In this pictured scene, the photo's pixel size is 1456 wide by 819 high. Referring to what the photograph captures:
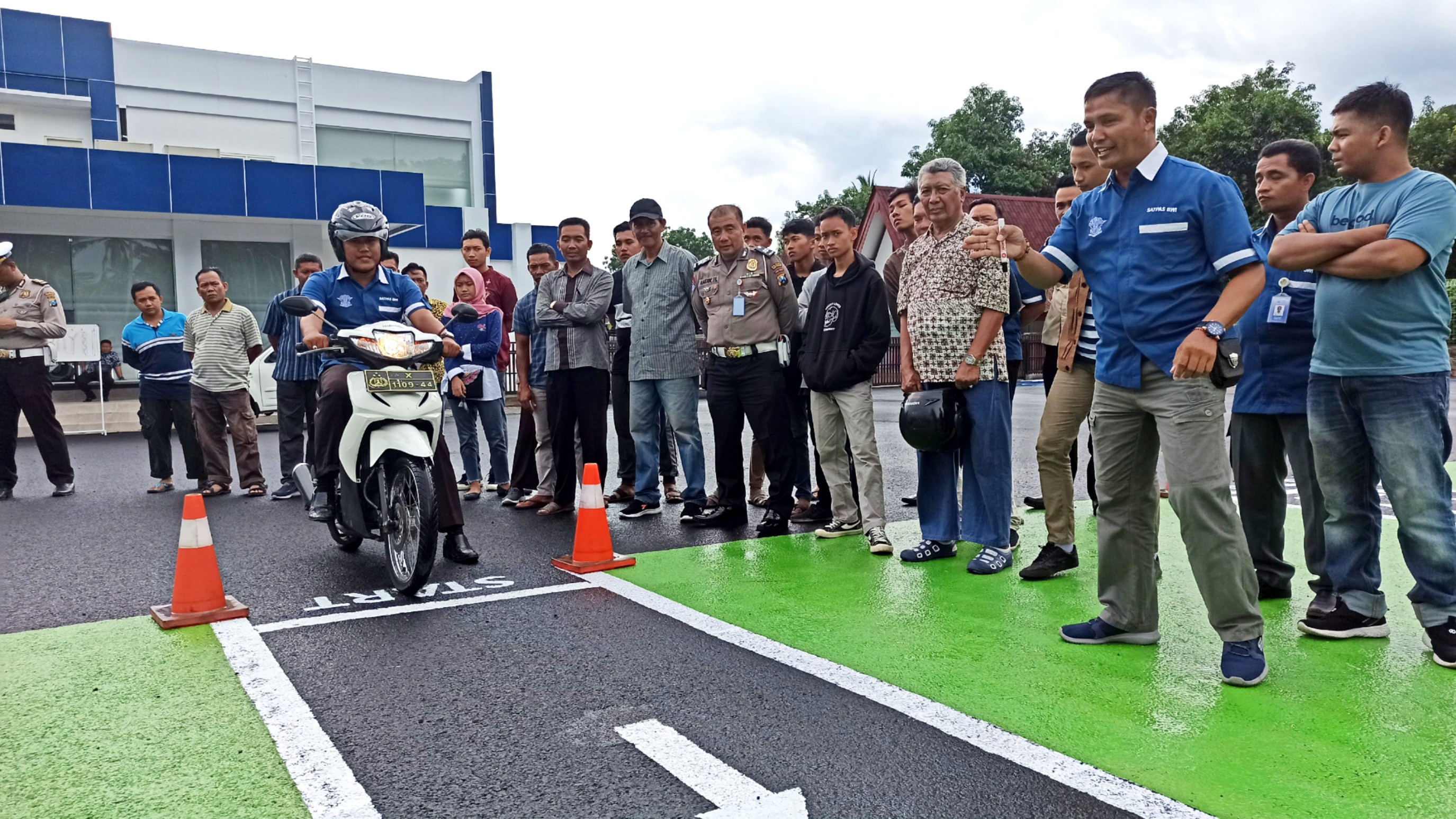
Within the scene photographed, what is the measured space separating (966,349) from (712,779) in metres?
3.23

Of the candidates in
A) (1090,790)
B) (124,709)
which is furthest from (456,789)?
(1090,790)

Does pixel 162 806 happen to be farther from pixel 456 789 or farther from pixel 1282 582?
pixel 1282 582

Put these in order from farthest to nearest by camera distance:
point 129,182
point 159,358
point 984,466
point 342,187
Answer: point 342,187 → point 129,182 → point 159,358 → point 984,466

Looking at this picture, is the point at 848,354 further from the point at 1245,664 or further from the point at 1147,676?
the point at 1245,664

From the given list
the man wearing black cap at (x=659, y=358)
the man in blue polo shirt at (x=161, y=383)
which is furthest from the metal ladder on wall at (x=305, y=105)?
the man wearing black cap at (x=659, y=358)

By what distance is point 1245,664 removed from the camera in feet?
11.8

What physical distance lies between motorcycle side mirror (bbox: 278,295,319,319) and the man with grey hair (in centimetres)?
317

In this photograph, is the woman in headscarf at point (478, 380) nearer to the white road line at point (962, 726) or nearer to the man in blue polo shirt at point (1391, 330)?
the white road line at point (962, 726)

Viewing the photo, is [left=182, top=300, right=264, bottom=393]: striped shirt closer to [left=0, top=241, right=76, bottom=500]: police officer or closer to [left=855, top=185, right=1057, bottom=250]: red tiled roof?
[left=0, top=241, right=76, bottom=500]: police officer

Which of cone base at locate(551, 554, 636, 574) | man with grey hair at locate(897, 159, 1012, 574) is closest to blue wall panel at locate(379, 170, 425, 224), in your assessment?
cone base at locate(551, 554, 636, 574)

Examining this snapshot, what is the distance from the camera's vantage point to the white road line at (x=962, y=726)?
8.86 feet

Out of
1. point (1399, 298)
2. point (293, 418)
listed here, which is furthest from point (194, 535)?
point (1399, 298)

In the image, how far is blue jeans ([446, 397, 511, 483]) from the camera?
8.50 metres

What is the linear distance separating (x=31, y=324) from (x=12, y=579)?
4.05 m
